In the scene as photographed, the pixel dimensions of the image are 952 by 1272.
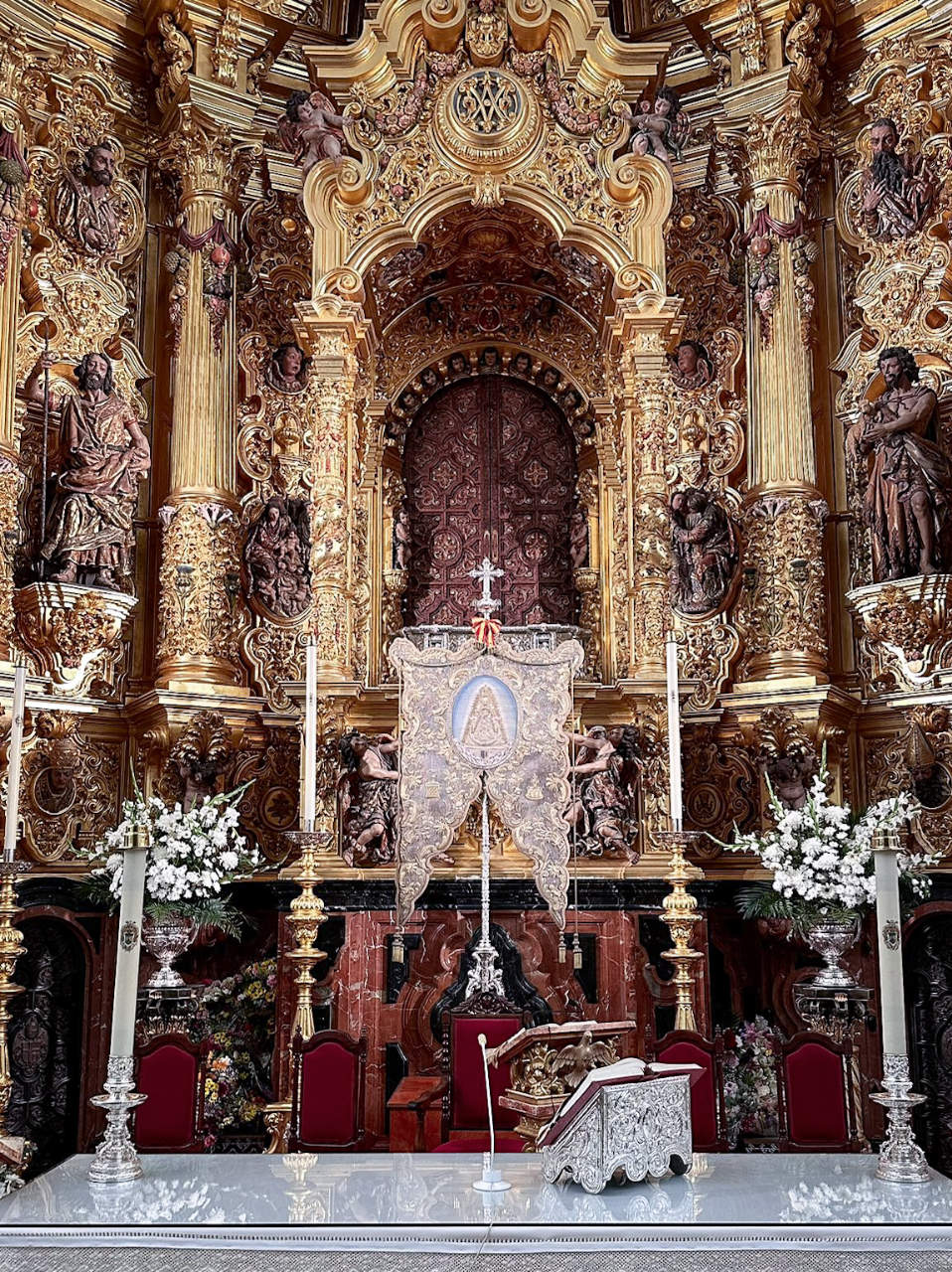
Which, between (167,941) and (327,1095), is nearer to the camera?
(327,1095)

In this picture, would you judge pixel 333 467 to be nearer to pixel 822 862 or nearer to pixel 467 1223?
pixel 822 862

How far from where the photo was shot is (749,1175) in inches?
175

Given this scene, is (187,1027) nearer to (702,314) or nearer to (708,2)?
(702,314)

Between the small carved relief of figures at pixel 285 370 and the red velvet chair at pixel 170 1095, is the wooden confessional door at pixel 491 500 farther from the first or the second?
the red velvet chair at pixel 170 1095

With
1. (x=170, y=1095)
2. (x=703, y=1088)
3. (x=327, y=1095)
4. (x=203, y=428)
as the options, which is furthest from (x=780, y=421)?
(x=170, y=1095)

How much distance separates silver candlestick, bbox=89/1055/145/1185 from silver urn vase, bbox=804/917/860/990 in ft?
18.1

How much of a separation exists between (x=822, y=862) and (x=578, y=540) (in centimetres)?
427

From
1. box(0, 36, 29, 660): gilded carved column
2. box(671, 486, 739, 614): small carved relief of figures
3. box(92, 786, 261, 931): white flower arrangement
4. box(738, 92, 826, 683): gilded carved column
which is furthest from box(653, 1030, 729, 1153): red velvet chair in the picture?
box(0, 36, 29, 660): gilded carved column

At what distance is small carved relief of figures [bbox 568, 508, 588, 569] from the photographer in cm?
1158

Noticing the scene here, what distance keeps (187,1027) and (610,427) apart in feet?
20.8

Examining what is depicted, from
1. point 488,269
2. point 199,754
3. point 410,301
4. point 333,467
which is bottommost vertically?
point 199,754

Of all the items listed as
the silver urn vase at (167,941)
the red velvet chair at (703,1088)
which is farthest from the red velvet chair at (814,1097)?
the silver urn vase at (167,941)

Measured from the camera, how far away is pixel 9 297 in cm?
989

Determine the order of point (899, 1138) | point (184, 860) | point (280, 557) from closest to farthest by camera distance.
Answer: point (899, 1138) → point (184, 860) → point (280, 557)
